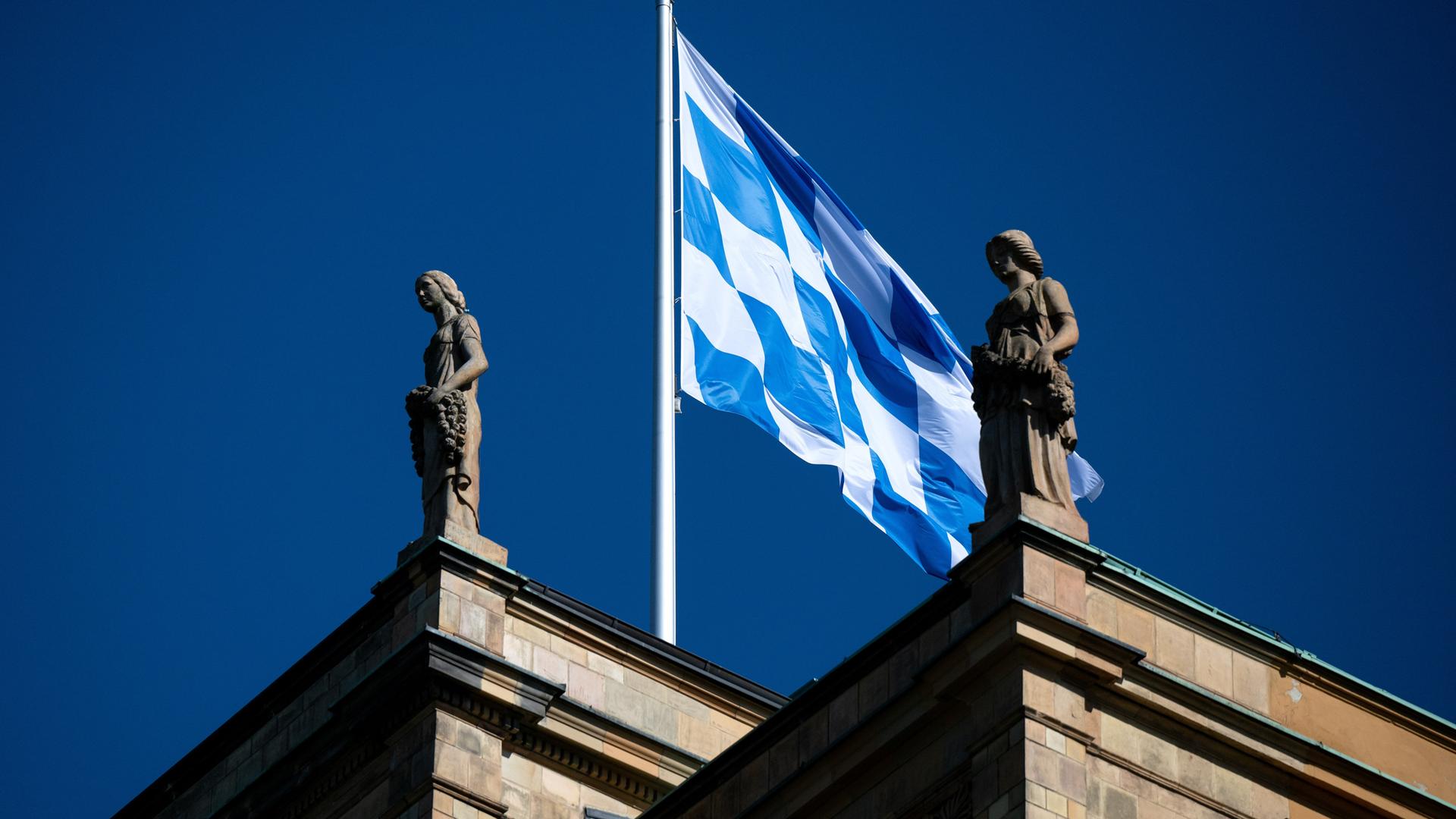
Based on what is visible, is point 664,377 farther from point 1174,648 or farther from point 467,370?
point 1174,648

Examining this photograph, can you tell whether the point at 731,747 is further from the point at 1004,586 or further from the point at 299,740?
the point at 299,740

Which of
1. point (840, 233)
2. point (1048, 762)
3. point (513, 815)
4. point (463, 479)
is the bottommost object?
point (1048, 762)

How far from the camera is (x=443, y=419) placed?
39.2m

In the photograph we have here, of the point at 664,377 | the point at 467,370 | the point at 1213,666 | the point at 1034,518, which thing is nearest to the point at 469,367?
the point at 467,370

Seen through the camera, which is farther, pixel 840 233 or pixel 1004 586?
pixel 840 233

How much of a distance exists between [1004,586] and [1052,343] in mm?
2812

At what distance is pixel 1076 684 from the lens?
31.3m

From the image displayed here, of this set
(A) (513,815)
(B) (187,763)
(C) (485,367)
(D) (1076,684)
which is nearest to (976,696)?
(D) (1076,684)

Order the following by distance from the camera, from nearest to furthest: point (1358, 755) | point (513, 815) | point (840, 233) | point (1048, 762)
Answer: point (1048, 762) → point (1358, 755) → point (513, 815) → point (840, 233)

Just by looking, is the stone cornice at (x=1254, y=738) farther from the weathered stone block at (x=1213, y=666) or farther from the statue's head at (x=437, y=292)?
the statue's head at (x=437, y=292)

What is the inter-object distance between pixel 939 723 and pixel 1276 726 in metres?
3.05

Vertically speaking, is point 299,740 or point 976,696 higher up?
point 299,740

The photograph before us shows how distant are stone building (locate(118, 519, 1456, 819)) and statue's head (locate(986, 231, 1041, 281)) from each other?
3545 millimetres

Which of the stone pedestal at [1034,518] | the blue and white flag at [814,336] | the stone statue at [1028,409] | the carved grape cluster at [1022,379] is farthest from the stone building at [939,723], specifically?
the blue and white flag at [814,336]
